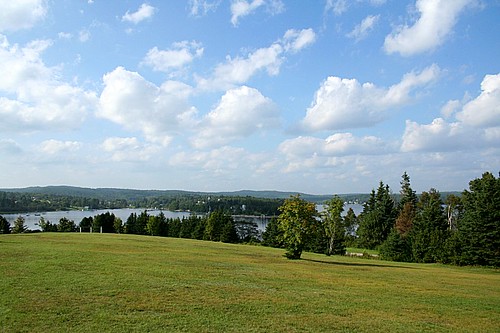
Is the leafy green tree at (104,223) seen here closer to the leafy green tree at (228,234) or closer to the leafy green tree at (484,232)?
the leafy green tree at (228,234)

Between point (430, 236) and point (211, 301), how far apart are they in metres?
44.9

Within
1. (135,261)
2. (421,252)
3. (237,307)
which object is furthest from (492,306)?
(421,252)

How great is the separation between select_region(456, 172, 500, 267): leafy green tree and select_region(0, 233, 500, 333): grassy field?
24.9 m

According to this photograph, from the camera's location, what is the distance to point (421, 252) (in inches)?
1982

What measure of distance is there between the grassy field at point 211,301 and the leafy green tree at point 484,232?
24.9 meters

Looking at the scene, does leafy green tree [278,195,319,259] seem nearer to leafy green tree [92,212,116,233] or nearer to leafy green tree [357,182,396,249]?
leafy green tree [357,182,396,249]

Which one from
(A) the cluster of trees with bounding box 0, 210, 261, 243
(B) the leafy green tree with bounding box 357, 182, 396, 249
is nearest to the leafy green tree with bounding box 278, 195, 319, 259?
(A) the cluster of trees with bounding box 0, 210, 261, 243

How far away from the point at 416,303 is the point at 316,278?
6.18m

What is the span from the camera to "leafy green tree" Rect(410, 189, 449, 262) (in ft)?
159

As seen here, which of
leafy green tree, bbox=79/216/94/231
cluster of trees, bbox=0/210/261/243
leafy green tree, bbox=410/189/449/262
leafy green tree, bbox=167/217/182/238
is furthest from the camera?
leafy green tree, bbox=167/217/182/238

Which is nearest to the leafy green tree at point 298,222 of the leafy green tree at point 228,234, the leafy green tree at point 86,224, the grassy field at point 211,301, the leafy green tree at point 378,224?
the grassy field at point 211,301

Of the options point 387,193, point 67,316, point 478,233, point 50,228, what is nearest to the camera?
point 67,316

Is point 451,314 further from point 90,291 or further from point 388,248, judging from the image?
point 388,248

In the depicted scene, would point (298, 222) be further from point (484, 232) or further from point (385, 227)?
point (385, 227)
